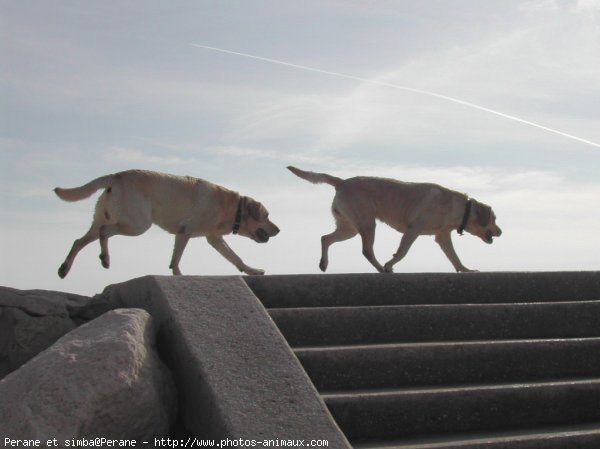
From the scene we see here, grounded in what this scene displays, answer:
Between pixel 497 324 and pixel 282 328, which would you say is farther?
pixel 497 324

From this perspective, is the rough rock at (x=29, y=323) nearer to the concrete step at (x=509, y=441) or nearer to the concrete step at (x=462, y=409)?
the concrete step at (x=462, y=409)

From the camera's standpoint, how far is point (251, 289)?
18.2ft

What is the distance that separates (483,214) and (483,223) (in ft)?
0.41

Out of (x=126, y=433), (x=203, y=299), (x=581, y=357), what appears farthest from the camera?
(x=581, y=357)

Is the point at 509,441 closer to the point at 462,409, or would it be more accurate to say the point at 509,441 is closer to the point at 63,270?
the point at 462,409

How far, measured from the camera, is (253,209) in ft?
32.0

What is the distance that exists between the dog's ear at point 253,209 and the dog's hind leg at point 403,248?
1927 millimetres

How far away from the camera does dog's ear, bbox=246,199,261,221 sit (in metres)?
9.72

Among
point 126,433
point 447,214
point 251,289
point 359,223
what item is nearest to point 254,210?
point 359,223

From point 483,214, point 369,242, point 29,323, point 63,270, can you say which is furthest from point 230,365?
point 483,214

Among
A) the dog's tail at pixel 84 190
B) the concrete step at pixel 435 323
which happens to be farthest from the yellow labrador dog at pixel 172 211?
the concrete step at pixel 435 323

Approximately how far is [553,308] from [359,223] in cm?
361

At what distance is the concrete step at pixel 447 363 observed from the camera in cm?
477

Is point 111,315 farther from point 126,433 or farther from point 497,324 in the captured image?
point 497,324
